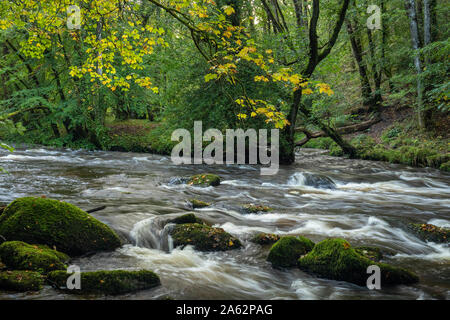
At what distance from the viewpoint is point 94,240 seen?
459cm

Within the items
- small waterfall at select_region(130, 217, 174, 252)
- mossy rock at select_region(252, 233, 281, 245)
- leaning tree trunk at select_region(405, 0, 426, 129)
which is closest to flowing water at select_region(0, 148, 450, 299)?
small waterfall at select_region(130, 217, 174, 252)

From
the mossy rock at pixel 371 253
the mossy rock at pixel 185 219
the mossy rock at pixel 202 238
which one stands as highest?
the mossy rock at pixel 185 219

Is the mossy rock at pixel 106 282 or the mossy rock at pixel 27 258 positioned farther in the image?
the mossy rock at pixel 27 258

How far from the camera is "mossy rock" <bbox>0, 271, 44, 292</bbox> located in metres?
3.17

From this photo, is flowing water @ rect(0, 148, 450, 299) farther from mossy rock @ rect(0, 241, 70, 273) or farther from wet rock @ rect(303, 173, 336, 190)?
mossy rock @ rect(0, 241, 70, 273)

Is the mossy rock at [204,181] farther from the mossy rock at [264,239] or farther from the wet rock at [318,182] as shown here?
the mossy rock at [264,239]

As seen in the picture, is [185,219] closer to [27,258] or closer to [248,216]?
[248,216]

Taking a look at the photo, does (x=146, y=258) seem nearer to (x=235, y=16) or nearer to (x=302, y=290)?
(x=302, y=290)

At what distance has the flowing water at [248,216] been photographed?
395 centimetres

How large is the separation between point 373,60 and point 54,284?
18.8 metres

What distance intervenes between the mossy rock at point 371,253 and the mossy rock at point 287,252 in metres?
0.73

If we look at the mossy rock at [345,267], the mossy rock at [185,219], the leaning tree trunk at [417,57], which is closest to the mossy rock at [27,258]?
the mossy rock at [185,219]

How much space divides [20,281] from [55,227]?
4.09 ft
